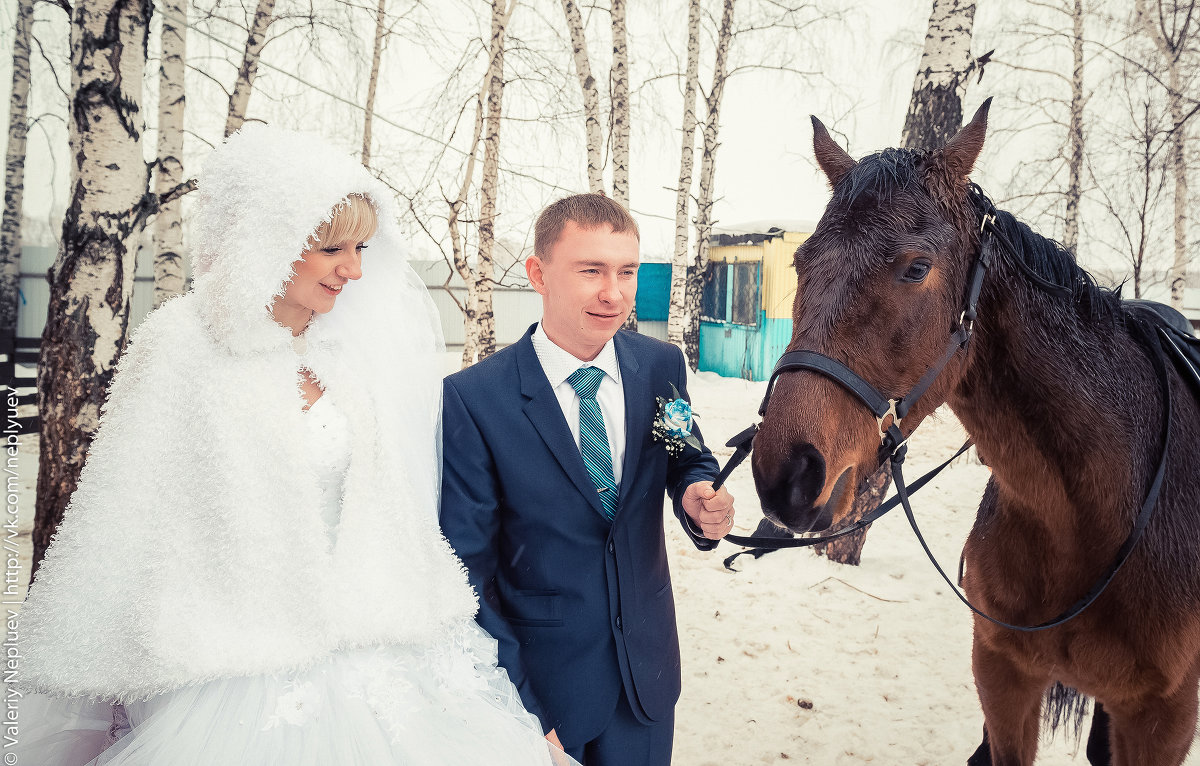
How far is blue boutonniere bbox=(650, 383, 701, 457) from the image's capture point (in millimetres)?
1418

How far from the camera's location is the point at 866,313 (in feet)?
4.15

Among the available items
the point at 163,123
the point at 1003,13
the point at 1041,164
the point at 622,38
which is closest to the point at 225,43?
the point at 163,123

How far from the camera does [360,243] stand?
4.38ft

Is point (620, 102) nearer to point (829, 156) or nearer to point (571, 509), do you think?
point (829, 156)

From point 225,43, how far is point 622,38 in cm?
389

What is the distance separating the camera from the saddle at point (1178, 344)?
166 centimetres

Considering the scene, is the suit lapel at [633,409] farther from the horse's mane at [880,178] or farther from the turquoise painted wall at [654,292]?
the turquoise painted wall at [654,292]

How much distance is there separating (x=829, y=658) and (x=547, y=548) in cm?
244

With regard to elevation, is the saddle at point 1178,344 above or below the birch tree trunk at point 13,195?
below

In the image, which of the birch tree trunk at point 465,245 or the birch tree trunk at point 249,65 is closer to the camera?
the birch tree trunk at point 249,65

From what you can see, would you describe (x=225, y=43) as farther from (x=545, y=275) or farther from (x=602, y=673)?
(x=602, y=673)

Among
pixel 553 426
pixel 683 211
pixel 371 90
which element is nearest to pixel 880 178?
pixel 553 426

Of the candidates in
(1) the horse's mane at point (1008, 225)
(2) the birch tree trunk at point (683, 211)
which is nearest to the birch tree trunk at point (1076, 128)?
(2) the birch tree trunk at point (683, 211)

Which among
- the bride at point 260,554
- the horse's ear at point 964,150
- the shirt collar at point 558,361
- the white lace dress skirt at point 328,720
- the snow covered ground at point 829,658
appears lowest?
the snow covered ground at point 829,658
